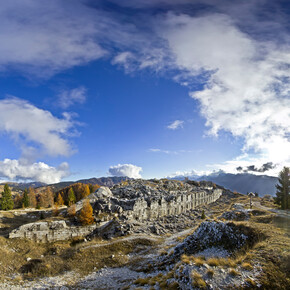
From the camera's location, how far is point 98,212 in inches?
2039

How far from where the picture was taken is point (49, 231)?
4022cm

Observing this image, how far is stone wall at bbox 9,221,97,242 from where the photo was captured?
3781cm

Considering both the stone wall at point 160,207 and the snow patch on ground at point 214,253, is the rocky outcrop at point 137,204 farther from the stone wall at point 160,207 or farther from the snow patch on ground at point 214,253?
the snow patch on ground at point 214,253

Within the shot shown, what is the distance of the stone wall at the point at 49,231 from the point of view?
124 ft

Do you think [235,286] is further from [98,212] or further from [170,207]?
[170,207]

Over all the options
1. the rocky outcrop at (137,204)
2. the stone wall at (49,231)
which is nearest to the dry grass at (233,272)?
the stone wall at (49,231)

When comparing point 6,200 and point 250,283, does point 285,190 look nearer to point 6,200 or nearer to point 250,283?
point 250,283

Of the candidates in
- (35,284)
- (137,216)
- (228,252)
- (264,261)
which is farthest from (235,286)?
(137,216)

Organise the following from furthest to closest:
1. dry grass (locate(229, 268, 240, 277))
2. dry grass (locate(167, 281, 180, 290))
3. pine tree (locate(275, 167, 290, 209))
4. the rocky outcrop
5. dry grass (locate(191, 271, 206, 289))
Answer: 1. pine tree (locate(275, 167, 290, 209))
2. the rocky outcrop
3. dry grass (locate(167, 281, 180, 290))
4. dry grass (locate(229, 268, 240, 277))
5. dry grass (locate(191, 271, 206, 289))

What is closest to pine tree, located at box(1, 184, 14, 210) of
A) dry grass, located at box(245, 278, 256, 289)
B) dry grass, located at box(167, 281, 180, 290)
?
dry grass, located at box(167, 281, 180, 290)

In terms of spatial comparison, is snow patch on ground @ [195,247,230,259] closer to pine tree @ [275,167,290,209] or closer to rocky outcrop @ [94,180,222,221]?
rocky outcrop @ [94,180,222,221]

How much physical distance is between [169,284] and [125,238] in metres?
27.8

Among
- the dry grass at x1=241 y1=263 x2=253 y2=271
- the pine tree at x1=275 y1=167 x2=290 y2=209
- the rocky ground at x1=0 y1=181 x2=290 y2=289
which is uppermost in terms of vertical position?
the pine tree at x1=275 y1=167 x2=290 y2=209

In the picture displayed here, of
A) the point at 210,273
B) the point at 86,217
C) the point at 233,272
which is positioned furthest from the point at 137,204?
the point at 233,272
